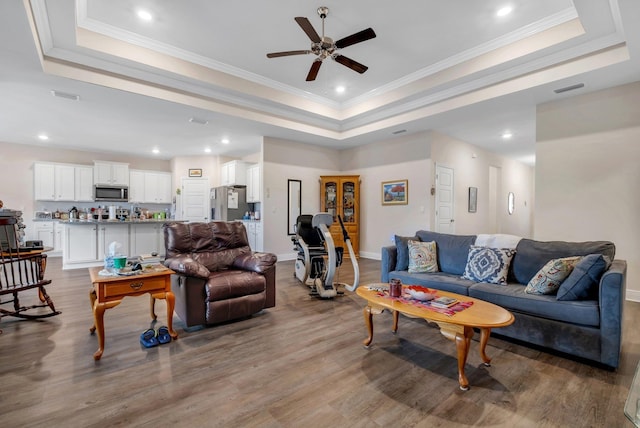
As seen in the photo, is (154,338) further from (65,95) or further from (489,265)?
(65,95)

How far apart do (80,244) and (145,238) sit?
3.83ft

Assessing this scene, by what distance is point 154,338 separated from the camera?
2.60 meters

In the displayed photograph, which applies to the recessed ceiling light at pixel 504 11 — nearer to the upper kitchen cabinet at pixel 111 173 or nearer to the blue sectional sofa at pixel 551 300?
the blue sectional sofa at pixel 551 300

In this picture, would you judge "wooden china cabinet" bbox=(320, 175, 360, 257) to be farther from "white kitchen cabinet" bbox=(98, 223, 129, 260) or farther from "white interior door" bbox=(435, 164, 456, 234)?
"white kitchen cabinet" bbox=(98, 223, 129, 260)

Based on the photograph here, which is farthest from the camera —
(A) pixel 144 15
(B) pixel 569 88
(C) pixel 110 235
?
(C) pixel 110 235

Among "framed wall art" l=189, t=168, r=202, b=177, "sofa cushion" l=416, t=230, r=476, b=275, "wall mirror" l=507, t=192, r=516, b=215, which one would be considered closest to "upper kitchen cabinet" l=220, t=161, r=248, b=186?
"framed wall art" l=189, t=168, r=202, b=177

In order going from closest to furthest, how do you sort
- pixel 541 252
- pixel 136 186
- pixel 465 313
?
1. pixel 465 313
2. pixel 541 252
3. pixel 136 186

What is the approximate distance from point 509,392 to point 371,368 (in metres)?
0.90

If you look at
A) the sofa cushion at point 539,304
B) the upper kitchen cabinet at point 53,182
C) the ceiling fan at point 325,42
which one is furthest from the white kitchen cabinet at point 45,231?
the sofa cushion at point 539,304

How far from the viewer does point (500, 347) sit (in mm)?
2572

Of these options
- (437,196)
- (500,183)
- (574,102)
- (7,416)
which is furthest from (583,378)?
(500,183)

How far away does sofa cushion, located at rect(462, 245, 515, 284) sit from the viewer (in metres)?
3.00

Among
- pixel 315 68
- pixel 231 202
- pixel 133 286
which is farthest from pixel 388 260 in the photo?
pixel 231 202

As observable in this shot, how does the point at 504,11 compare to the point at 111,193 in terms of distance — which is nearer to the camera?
the point at 504,11
